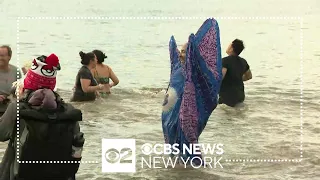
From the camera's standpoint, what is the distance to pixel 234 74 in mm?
9320

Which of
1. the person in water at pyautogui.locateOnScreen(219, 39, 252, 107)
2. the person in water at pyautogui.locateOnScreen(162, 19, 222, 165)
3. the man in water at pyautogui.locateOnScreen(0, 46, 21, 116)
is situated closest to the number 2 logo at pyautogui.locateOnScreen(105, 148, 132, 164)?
the person in water at pyautogui.locateOnScreen(162, 19, 222, 165)

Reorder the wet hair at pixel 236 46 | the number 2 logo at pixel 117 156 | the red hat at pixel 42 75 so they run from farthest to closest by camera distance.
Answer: the wet hair at pixel 236 46 < the number 2 logo at pixel 117 156 < the red hat at pixel 42 75


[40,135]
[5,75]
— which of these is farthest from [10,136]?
[5,75]

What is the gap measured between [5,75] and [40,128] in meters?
3.94

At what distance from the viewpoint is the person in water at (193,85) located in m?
6.20

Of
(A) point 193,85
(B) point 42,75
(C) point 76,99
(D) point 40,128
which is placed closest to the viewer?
(D) point 40,128

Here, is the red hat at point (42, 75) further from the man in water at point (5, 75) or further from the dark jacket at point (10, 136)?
the man in water at point (5, 75)

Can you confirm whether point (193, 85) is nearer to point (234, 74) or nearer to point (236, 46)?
point (236, 46)

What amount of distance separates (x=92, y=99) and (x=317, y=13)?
23.9 meters

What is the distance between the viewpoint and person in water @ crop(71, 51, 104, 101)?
929 centimetres

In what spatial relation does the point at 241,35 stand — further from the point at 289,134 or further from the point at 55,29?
the point at 289,134

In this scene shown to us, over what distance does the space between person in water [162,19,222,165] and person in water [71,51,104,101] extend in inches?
119

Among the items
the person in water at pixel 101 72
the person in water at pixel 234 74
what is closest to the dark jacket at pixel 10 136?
the person in water at pixel 234 74

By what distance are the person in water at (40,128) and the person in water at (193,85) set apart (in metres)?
2.14
